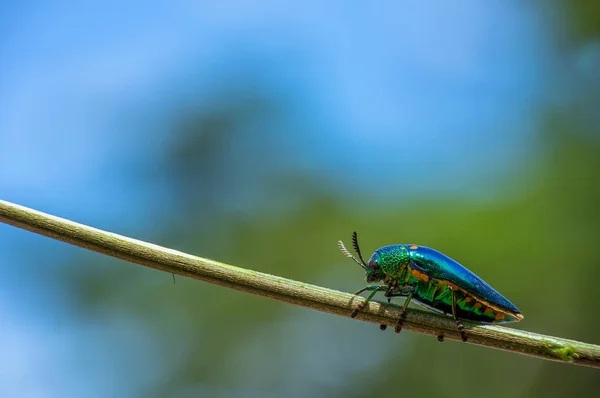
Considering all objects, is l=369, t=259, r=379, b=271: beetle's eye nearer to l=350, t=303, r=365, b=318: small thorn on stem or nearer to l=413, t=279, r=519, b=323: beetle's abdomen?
l=413, t=279, r=519, b=323: beetle's abdomen


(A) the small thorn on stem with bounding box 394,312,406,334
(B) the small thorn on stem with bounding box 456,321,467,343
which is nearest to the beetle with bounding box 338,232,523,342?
(B) the small thorn on stem with bounding box 456,321,467,343

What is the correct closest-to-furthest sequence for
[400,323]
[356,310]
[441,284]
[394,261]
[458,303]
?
[356,310] < [400,323] < [458,303] < [441,284] < [394,261]

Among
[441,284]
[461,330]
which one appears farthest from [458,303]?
[461,330]

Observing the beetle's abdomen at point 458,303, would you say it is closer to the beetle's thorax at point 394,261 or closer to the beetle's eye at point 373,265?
the beetle's thorax at point 394,261

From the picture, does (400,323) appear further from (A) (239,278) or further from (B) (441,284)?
(B) (441,284)

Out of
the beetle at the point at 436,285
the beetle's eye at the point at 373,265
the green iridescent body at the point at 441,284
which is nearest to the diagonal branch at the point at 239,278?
the beetle at the point at 436,285

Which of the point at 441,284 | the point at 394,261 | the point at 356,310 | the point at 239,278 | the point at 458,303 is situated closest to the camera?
the point at 239,278

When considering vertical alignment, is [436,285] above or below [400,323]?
above
